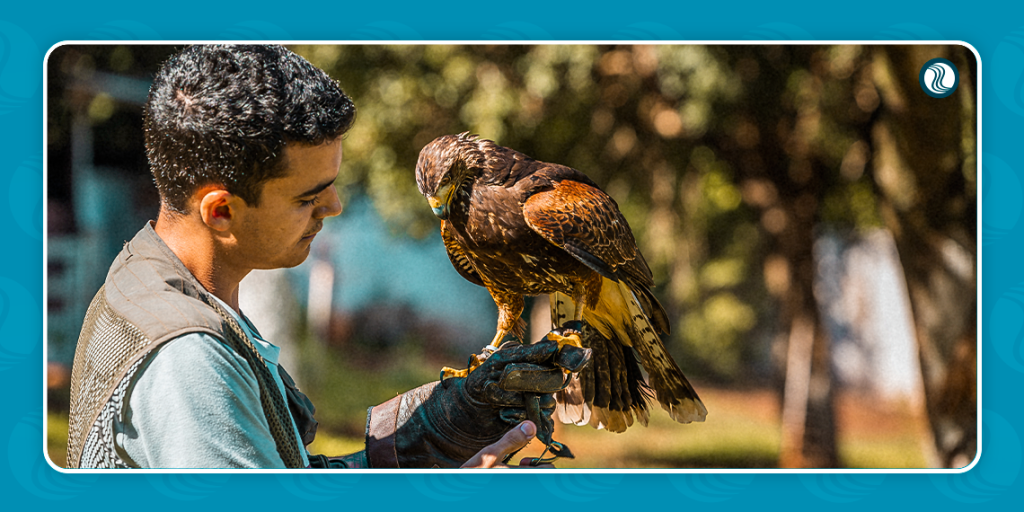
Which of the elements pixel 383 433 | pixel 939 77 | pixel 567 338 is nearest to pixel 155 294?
pixel 383 433

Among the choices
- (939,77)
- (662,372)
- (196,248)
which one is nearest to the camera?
(196,248)

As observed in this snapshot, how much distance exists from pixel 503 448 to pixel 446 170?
3.45 feet

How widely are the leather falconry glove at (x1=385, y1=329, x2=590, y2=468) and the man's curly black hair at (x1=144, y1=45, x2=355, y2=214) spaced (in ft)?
3.61

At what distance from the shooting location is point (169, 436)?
1.77 metres

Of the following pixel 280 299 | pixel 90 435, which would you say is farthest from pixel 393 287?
pixel 90 435

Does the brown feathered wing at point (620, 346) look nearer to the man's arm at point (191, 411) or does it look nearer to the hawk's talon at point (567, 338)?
the hawk's talon at point (567, 338)

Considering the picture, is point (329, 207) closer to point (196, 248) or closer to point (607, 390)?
point (196, 248)

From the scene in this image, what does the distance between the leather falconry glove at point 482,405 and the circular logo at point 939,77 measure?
229cm

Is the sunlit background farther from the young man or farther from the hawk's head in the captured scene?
the young man

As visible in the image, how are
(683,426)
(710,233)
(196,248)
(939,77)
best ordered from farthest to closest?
(710,233), (683,426), (939,77), (196,248)

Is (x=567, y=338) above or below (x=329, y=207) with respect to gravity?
below

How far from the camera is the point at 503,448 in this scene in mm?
2484

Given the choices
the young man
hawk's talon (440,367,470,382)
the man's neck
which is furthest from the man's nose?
hawk's talon (440,367,470,382)
